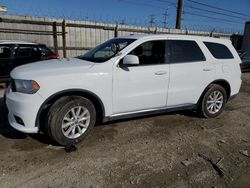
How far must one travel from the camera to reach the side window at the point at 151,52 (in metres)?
4.29

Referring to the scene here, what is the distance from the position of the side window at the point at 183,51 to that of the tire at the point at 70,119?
188 cm

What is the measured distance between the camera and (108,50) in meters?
4.46

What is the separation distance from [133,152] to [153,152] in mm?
317

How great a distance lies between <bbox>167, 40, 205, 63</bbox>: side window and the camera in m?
4.55

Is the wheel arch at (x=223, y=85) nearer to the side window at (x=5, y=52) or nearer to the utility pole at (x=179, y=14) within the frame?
the side window at (x=5, y=52)

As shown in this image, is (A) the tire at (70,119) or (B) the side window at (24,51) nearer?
(A) the tire at (70,119)

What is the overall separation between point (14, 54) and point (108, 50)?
457 centimetres

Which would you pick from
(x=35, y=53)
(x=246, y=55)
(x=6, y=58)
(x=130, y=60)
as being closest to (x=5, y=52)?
(x=6, y=58)

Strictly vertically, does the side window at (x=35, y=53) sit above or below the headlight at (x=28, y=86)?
above

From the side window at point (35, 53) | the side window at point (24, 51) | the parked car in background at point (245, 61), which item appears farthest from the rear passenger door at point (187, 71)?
the parked car in background at point (245, 61)

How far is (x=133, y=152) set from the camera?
11.9 ft

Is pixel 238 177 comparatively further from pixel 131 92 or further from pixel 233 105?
pixel 233 105

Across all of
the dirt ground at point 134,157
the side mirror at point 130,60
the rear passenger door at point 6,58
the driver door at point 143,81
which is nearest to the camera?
the dirt ground at point 134,157

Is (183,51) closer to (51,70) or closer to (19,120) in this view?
(51,70)
